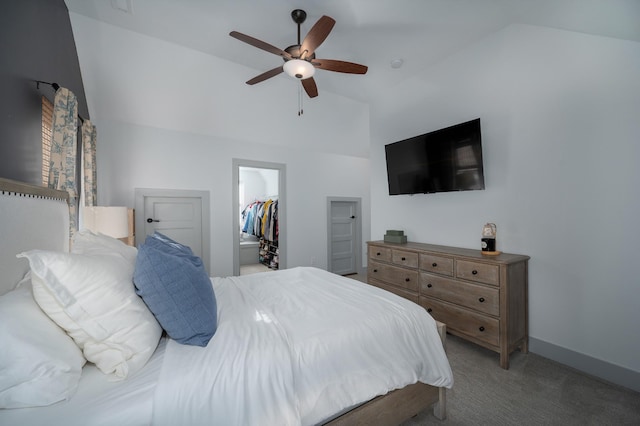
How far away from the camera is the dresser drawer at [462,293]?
208 cm

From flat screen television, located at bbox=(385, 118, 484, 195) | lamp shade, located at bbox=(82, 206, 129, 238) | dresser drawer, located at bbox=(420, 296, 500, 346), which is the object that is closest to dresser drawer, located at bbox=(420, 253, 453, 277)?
dresser drawer, located at bbox=(420, 296, 500, 346)

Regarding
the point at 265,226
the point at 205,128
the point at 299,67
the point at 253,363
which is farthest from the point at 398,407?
the point at 265,226

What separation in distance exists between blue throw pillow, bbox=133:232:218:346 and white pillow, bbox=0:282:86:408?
0.27 metres

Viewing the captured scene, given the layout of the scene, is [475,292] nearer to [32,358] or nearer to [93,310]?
[93,310]

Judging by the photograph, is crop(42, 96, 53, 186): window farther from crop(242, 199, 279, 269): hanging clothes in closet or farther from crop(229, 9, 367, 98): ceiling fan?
crop(242, 199, 279, 269): hanging clothes in closet

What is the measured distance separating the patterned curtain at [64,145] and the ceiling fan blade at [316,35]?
174cm

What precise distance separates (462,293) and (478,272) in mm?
254

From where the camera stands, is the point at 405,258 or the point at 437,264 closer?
the point at 437,264

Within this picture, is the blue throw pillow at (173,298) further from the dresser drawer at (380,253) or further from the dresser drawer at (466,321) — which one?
the dresser drawer at (380,253)

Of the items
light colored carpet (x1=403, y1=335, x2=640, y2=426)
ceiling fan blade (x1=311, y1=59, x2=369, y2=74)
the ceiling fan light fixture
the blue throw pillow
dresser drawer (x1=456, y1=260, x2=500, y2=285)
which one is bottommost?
light colored carpet (x1=403, y1=335, x2=640, y2=426)

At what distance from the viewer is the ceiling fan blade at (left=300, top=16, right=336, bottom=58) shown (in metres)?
1.68

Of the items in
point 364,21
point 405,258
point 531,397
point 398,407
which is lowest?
point 531,397

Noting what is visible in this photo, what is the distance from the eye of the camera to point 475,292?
7.20 ft

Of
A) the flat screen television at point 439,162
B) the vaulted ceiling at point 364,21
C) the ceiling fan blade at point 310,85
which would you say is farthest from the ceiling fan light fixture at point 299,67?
the flat screen television at point 439,162
